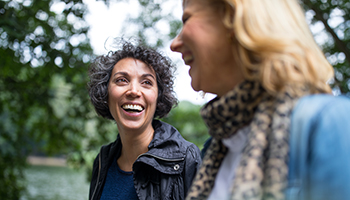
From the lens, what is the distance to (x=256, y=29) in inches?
36.6

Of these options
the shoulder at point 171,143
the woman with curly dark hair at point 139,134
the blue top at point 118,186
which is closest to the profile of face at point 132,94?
the woman with curly dark hair at point 139,134

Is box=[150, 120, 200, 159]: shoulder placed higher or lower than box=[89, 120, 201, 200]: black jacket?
higher

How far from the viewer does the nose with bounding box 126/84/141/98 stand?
7.68 feet

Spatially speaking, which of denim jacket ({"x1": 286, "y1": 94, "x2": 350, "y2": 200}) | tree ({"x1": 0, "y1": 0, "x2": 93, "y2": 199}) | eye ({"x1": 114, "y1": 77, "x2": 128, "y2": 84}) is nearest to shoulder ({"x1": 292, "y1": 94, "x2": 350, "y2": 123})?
denim jacket ({"x1": 286, "y1": 94, "x2": 350, "y2": 200})

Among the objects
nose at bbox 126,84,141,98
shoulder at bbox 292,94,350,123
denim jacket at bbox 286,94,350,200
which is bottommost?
denim jacket at bbox 286,94,350,200

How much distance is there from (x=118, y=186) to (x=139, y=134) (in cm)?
41

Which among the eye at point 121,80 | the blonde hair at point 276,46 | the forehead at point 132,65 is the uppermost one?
the forehead at point 132,65

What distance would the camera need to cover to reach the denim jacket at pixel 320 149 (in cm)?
76

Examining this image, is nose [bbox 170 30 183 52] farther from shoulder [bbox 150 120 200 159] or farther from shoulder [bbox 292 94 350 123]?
shoulder [bbox 150 120 200 159]

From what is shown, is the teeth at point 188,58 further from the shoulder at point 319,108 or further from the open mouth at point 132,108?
the open mouth at point 132,108

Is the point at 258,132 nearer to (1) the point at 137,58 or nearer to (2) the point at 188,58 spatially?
(2) the point at 188,58

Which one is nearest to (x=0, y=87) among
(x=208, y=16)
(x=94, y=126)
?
(x=94, y=126)

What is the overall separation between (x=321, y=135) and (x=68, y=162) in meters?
5.12

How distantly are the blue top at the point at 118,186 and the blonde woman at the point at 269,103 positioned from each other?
121 centimetres
